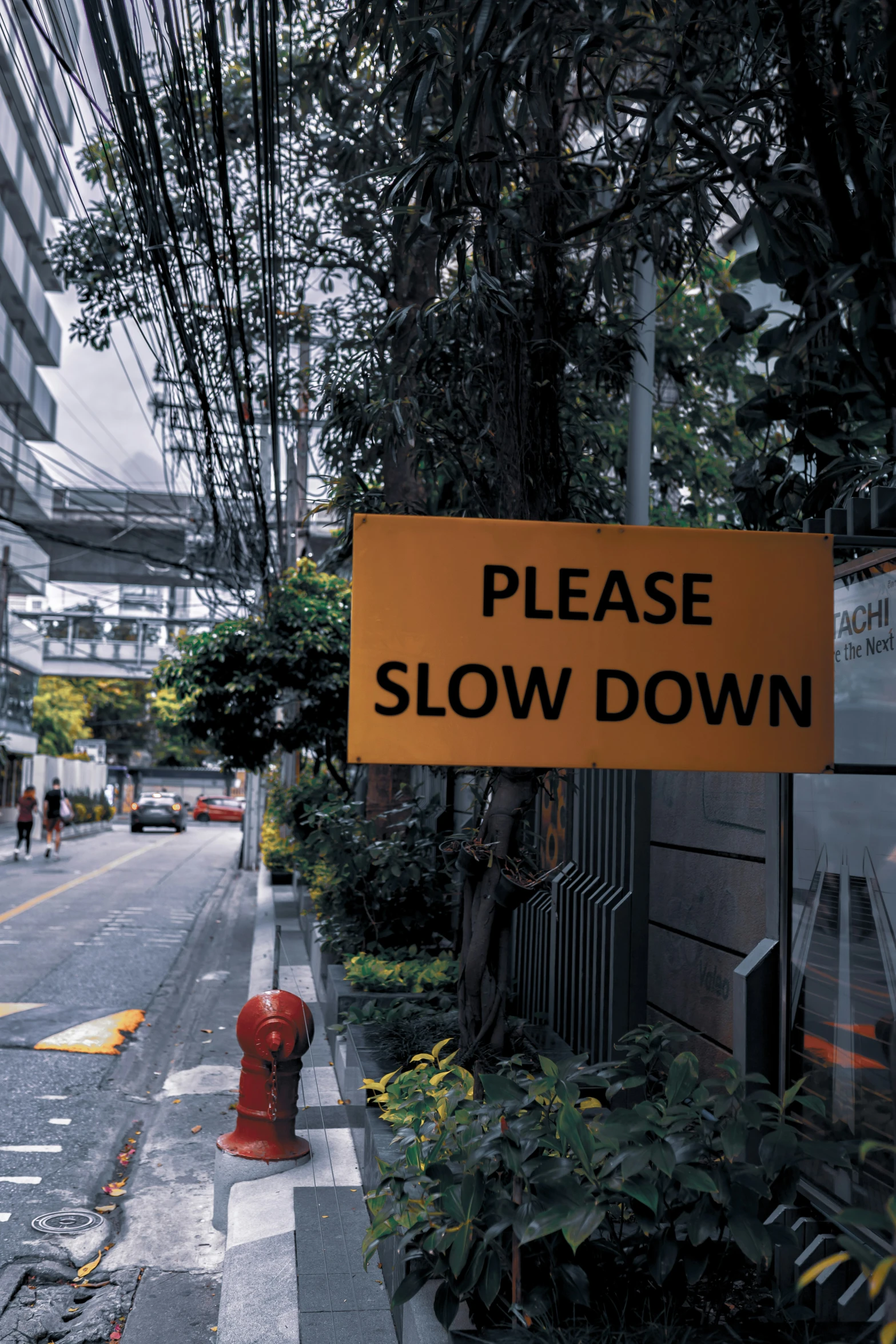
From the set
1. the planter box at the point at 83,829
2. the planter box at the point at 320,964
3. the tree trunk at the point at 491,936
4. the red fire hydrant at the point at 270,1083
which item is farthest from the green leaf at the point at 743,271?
the planter box at the point at 83,829

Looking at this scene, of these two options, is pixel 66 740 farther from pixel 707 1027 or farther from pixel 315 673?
pixel 707 1027

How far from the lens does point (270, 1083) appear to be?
5496mm

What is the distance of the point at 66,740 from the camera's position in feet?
188

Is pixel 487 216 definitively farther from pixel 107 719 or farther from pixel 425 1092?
pixel 107 719

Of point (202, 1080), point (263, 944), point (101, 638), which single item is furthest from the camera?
point (101, 638)

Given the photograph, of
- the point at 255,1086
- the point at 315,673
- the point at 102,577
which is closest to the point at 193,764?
the point at 102,577

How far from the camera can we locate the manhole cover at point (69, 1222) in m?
5.23

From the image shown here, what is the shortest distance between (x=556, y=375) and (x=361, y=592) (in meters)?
2.54

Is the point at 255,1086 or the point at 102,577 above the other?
the point at 102,577

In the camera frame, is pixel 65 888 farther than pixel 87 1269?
Yes

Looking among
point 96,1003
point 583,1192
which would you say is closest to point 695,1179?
point 583,1192

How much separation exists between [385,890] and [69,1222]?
3497mm

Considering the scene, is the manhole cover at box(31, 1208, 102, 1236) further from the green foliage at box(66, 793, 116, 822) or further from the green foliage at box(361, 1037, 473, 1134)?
the green foliage at box(66, 793, 116, 822)

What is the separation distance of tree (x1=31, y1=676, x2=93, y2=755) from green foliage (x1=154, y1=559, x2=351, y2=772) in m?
42.1
